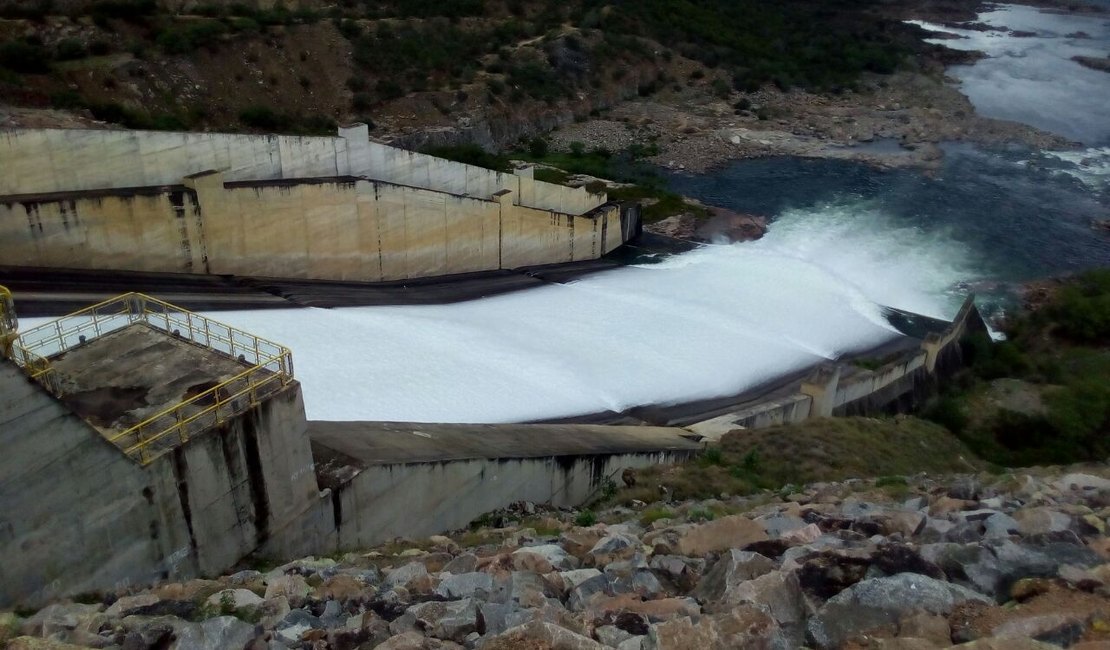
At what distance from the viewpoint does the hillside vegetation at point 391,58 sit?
3247 cm

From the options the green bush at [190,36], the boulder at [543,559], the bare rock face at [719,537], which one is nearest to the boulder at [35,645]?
the boulder at [543,559]

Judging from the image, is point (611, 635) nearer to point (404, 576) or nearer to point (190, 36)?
point (404, 576)

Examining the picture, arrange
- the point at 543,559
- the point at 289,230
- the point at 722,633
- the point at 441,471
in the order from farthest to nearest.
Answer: the point at 289,230
the point at 441,471
the point at 543,559
the point at 722,633

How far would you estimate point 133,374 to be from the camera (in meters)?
9.18

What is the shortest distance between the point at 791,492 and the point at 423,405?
6244mm

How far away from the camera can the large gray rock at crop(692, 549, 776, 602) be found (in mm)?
6254

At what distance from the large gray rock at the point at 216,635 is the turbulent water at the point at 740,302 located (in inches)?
286

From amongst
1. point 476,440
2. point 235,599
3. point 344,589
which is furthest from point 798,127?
point 235,599

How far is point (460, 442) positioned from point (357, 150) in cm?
1229

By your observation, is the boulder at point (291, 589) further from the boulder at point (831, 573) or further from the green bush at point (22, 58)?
the green bush at point (22, 58)

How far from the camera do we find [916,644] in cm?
506

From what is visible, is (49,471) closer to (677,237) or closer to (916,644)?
(916,644)

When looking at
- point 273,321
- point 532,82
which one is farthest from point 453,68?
point 273,321

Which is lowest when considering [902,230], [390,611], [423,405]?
[902,230]
